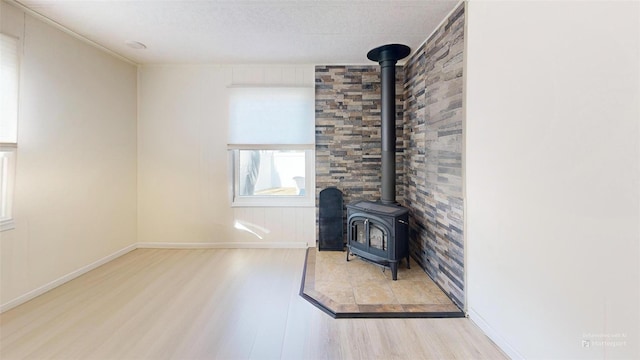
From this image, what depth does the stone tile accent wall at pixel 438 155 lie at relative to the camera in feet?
7.04

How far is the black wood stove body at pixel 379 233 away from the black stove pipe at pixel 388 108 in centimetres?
29

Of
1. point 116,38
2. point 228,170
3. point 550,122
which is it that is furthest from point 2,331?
point 550,122

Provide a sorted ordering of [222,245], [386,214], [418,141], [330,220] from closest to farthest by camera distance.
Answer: [386,214]
[418,141]
[330,220]
[222,245]

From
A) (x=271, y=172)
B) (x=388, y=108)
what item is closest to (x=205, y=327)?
(x=271, y=172)

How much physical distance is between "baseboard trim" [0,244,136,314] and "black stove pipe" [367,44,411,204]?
3.30 metres

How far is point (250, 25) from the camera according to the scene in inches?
99.0

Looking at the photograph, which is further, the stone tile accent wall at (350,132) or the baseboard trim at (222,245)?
the baseboard trim at (222,245)

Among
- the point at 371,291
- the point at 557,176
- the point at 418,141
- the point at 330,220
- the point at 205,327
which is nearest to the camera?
the point at 557,176

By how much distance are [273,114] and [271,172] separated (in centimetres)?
78

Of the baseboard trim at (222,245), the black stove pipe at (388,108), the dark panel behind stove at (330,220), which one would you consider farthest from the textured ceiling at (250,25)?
the baseboard trim at (222,245)

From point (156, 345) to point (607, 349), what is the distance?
2.36m

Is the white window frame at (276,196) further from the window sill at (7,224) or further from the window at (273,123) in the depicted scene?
the window sill at (7,224)

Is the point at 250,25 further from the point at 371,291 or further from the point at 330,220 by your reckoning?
the point at 371,291

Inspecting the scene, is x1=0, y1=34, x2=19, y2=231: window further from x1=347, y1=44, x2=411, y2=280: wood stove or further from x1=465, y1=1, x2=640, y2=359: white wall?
x1=465, y1=1, x2=640, y2=359: white wall
